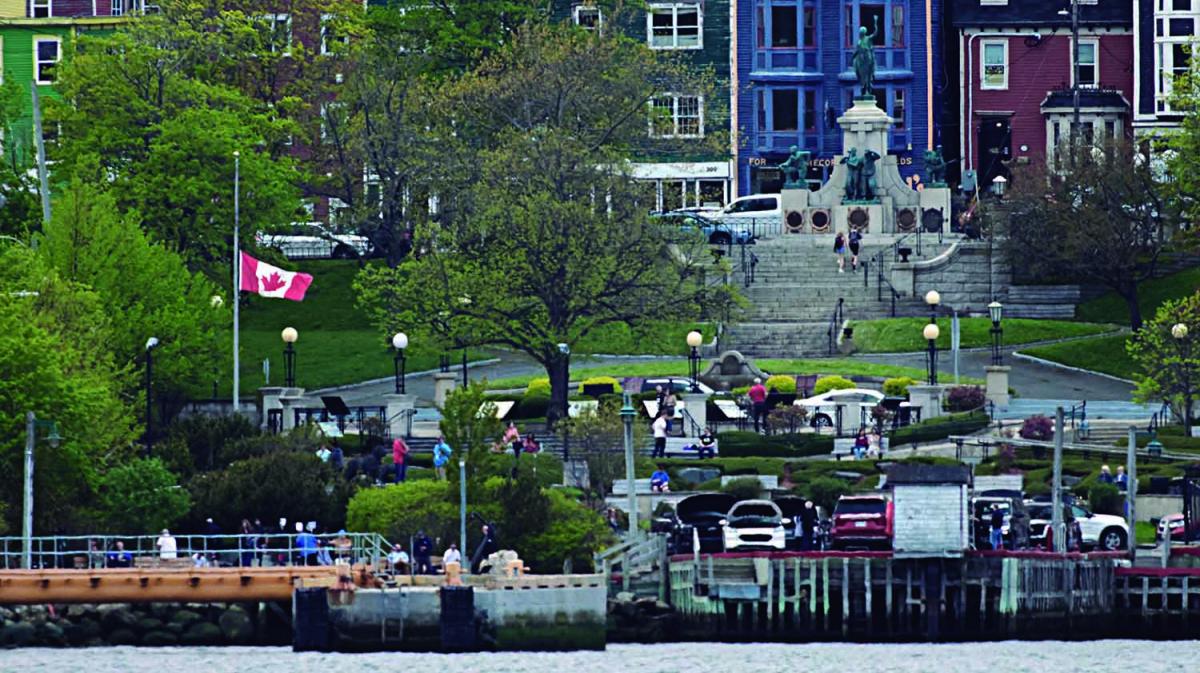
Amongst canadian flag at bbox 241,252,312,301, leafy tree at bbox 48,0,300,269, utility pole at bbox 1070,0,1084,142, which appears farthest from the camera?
utility pole at bbox 1070,0,1084,142

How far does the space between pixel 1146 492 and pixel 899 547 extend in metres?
11.7

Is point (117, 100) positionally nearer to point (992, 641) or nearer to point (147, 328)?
point (147, 328)

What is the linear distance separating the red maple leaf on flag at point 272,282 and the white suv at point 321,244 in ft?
68.8

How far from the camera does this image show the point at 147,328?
10656 centimetres

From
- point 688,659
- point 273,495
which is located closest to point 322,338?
point 273,495

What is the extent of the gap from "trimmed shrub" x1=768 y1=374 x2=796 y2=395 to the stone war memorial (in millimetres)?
22901

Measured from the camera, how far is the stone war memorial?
437 feet

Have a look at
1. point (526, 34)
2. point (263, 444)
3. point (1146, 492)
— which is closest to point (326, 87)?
point (526, 34)

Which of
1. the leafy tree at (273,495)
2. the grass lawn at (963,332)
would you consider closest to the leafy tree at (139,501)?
the leafy tree at (273,495)

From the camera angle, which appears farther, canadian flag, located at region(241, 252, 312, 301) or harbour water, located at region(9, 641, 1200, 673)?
canadian flag, located at region(241, 252, 312, 301)

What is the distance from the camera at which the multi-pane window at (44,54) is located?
147500 mm

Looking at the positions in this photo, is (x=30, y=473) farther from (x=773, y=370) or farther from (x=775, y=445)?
(x=773, y=370)

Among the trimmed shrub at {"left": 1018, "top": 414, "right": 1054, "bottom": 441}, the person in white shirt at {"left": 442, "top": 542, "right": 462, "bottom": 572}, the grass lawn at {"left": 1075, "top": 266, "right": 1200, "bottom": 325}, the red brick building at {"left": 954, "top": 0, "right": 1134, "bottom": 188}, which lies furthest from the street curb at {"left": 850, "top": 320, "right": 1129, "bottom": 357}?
the person in white shirt at {"left": 442, "top": 542, "right": 462, "bottom": 572}

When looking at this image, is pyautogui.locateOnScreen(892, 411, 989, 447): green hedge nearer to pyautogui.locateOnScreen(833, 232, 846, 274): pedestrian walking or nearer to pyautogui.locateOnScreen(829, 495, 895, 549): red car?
pyautogui.locateOnScreen(829, 495, 895, 549): red car
